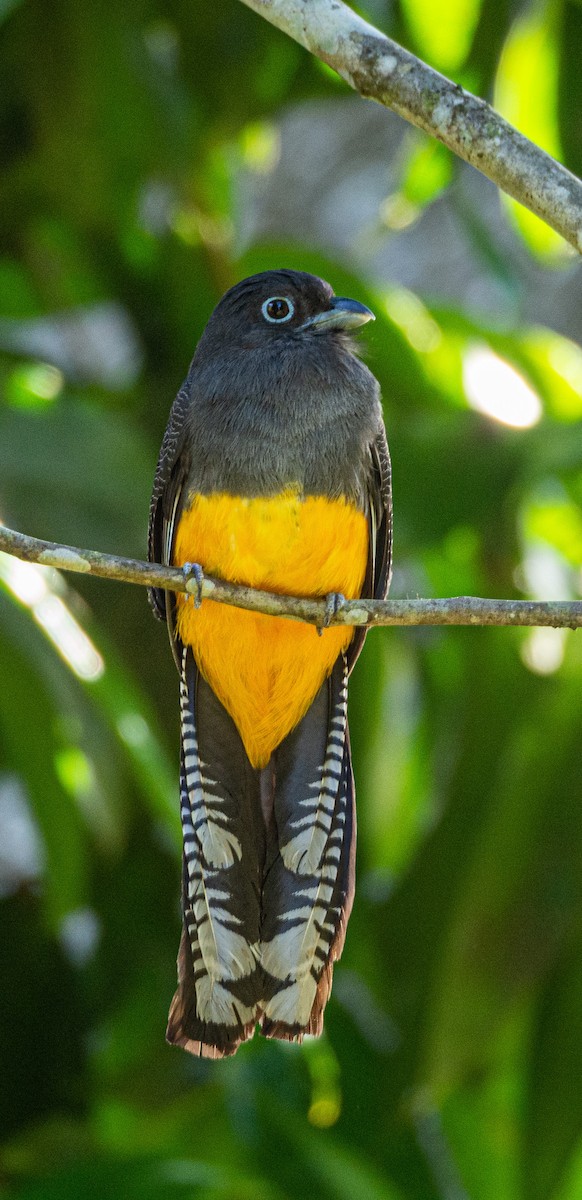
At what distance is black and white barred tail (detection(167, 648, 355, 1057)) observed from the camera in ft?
9.25

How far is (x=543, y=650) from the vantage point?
5.12 meters

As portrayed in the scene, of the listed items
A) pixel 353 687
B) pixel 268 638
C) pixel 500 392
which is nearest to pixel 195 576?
pixel 268 638

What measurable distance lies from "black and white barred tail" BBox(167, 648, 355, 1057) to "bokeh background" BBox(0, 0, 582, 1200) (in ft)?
2.36

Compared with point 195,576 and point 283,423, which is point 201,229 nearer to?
point 283,423

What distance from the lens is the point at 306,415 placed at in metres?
3.35

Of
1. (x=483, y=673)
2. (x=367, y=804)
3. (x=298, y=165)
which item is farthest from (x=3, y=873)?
(x=298, y=165)

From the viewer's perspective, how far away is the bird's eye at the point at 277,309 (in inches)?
143

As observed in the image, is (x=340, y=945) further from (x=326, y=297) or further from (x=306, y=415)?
(x=326, y=297)

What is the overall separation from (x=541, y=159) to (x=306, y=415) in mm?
1216

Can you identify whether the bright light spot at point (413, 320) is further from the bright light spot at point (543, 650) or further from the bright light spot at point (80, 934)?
the bright light spot at point (80, 934)

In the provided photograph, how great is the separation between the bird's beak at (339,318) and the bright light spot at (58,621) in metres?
1.13

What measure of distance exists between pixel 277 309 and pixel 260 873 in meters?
1.53

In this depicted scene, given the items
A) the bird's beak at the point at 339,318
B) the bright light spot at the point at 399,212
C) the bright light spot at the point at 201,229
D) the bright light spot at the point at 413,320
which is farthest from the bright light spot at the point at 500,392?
the bird's beak at the point at 339,318

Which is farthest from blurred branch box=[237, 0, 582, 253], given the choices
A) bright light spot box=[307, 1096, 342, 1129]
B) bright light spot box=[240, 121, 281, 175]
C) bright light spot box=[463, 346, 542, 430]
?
bright light spot box=[307, 1096, 342, 1129]
